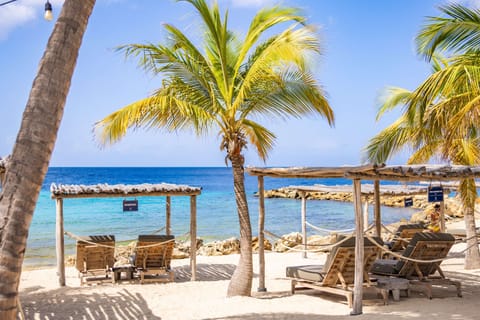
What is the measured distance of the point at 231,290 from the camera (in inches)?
359

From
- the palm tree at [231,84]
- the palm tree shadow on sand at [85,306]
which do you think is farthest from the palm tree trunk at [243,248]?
the palm tree shadow on sand at [85,306]

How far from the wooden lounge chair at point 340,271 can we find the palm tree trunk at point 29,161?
518cm

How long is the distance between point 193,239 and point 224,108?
385 centimetres

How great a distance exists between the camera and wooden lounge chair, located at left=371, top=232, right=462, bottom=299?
8617 mm

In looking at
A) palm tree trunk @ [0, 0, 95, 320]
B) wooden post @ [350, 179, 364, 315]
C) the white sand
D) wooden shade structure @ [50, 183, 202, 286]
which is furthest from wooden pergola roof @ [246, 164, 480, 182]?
palm tree trunk @ [0, 0, 95, 320]

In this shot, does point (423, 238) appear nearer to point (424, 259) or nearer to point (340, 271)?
point (424, 259)

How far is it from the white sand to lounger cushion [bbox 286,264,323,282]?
35 centimetres

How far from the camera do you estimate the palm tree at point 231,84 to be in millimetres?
8234

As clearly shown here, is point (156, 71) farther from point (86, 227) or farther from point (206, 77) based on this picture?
point (86, 227)

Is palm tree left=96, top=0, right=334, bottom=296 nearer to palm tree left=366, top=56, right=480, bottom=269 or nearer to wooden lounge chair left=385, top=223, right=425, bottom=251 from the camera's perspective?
palm tree left=366, top=56, right=480, bottom=269

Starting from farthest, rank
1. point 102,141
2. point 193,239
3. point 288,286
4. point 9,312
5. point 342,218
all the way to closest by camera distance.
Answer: point 342,218 < point 193,239 < point 288,286 < point 102,141 < point 9,312

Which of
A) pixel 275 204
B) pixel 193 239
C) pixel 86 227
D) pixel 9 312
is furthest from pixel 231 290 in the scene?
pixel 275 204

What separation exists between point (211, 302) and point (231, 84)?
3.56m

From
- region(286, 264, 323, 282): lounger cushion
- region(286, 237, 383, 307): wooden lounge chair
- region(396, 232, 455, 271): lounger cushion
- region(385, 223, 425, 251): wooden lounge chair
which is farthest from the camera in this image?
region(385, 223, 425, 251): wooden lounge chair
